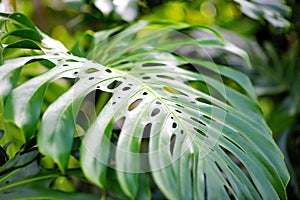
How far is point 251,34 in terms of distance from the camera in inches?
69.7

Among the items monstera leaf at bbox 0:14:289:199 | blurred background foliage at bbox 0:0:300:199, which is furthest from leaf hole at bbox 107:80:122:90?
blurred background foliage at bbox 0:0:300:199

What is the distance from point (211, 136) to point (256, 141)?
95 mm

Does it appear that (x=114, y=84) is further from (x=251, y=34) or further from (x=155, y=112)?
(x=251, y=34)

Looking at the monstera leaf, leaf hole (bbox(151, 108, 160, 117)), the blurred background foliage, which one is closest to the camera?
the monstera leaf

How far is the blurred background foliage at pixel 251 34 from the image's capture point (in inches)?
51.4

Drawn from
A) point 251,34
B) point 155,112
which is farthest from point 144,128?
point 251,34

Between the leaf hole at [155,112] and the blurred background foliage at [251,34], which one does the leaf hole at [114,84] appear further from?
the blurred background foliage at [251,34]

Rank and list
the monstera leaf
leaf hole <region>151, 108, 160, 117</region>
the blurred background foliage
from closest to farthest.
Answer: the monstera leaf
leaf hole <region>151, 108, 160, 117</region>
the blurred background foliage

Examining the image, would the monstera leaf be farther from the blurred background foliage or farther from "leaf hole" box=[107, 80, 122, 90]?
the blurred background foliage

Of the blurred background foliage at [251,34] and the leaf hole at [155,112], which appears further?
the blurred background foliage at [251,34]

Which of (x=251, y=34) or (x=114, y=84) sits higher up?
(x=114, y=84)

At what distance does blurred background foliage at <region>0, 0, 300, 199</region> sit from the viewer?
1.31 m

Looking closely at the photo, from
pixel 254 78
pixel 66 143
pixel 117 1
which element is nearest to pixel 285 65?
pixel 254 78

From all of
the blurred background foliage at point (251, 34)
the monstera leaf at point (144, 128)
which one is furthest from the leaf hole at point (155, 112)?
the blurred background foliage at point (251, 34)
